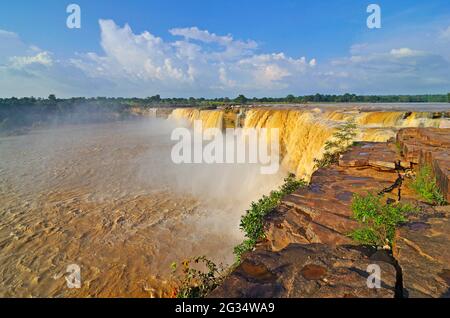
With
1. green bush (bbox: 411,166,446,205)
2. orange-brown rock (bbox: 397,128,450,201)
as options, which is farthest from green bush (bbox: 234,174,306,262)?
orange-brown rock (bbox: 397,128,450,201)

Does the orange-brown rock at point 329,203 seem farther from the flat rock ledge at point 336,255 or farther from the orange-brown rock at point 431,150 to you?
the orange-brown rock at point 431,150

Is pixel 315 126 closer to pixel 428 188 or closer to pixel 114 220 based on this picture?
pixel 428 188

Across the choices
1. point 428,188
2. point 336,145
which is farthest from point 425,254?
point 336,145

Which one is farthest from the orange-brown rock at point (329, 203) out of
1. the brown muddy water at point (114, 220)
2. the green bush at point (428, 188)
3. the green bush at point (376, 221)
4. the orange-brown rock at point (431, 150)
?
the brown muddy water at point (114, 220)
